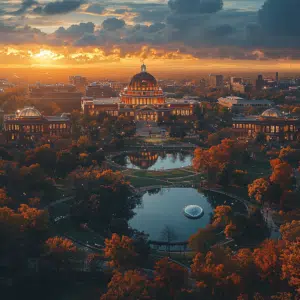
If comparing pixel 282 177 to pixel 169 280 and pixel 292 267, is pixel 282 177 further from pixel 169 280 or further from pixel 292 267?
pixel 169 280

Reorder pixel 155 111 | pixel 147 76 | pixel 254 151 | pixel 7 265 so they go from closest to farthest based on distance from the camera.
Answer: pixel 7 265
pixel 254 151
pixel 155 111
pixel 147 76

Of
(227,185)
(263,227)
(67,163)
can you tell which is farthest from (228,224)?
(67,163)

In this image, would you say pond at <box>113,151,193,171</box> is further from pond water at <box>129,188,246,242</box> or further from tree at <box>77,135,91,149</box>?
pond water at <box>129,188,246,242</box>

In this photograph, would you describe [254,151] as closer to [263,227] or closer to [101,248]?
[263,227]

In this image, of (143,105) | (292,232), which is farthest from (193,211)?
(143,105)

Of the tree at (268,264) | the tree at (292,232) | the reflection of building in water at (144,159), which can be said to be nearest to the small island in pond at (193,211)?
the tree at (292,232)

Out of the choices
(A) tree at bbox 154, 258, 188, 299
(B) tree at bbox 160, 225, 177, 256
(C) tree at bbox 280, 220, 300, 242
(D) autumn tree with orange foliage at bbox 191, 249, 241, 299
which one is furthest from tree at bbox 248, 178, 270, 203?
(A) tree at bbox 154, 258, 188, 299

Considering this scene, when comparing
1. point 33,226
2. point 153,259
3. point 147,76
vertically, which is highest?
point 147,76

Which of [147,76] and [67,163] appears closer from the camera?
[67,163]
